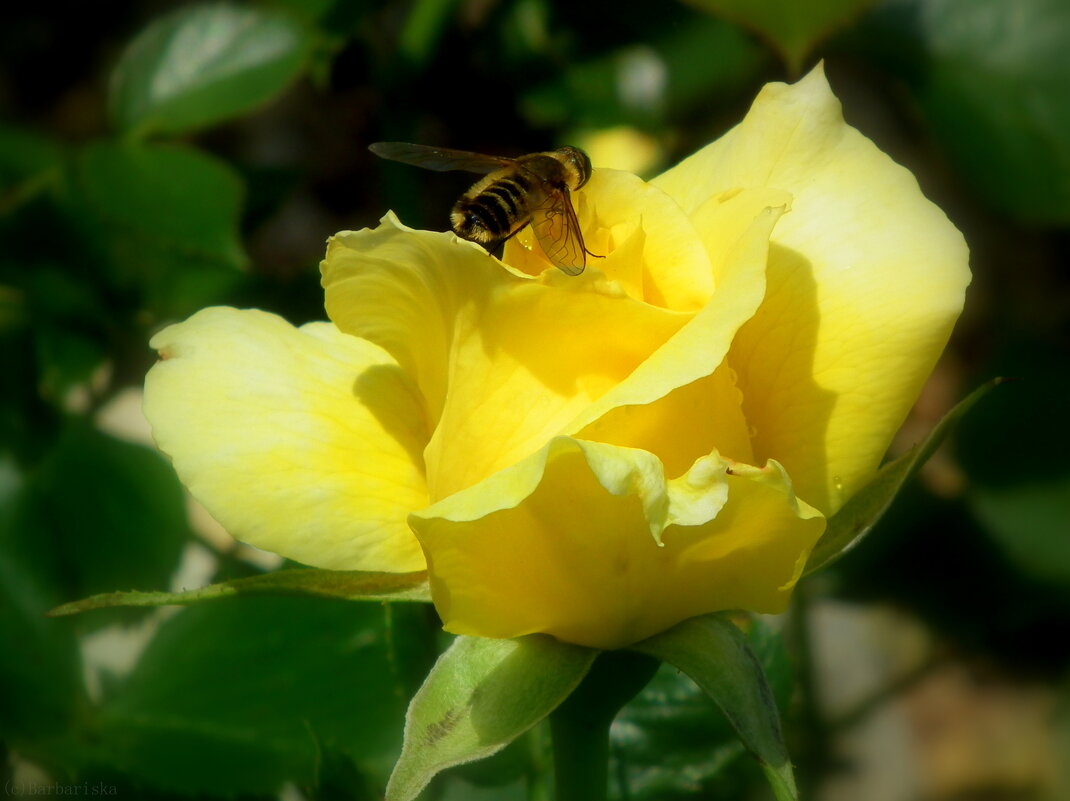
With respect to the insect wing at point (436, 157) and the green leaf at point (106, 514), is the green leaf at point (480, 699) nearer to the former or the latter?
the insect wing at point (436, 157)

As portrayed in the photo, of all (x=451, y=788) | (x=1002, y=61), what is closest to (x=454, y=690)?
(x=451, y=788)

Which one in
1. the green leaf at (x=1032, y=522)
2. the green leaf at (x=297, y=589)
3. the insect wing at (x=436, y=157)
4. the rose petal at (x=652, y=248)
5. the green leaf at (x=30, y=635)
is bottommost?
the green leaf at (x=1032, y=522)

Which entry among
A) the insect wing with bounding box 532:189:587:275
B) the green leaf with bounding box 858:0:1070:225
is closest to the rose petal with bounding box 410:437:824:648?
the insect wing with bounding box 532:189:587:275

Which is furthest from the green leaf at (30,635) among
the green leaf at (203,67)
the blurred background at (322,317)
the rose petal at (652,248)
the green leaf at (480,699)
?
the rose petal at (652,248)

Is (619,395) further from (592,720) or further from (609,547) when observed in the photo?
(592,720)

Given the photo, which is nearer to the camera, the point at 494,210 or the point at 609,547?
the point at 609,547

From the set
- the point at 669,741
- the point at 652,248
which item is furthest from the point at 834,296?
the point at 669,741
